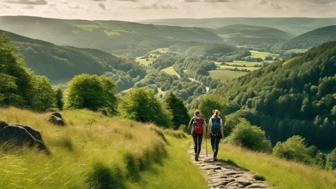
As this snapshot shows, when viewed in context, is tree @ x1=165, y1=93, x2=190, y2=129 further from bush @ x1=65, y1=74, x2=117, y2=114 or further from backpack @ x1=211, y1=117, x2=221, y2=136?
backpack @ x1=211, y1=117, x2=221, y2=136

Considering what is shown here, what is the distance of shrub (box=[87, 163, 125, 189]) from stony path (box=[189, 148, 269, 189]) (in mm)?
5525

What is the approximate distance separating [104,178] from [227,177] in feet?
28.7

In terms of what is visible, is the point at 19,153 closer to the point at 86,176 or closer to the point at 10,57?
the point at 86,176

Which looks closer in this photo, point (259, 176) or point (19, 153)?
point (19, 153)

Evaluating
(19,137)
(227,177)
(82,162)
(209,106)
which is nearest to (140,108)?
(209,106)

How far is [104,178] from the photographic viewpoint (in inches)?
509

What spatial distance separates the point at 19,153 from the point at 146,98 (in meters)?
65.2

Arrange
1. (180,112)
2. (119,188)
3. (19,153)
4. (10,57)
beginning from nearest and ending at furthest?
(19,153)
(119,188)
(10,57)
(180,112)

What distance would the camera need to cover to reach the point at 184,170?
19562mm

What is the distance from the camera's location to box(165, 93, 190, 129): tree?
102181 mm

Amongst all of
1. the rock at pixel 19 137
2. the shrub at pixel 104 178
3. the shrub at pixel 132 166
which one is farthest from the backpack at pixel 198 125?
the rock at pixel 19 137

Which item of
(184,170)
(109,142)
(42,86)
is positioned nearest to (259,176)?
(184,170)

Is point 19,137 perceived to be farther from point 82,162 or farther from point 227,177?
point 227,177

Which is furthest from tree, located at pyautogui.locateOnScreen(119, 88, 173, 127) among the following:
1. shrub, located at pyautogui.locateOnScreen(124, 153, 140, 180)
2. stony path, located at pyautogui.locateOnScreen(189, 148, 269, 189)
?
shrub, located at pyautogui.locateOnScreen(124, 153, 140, 180)
